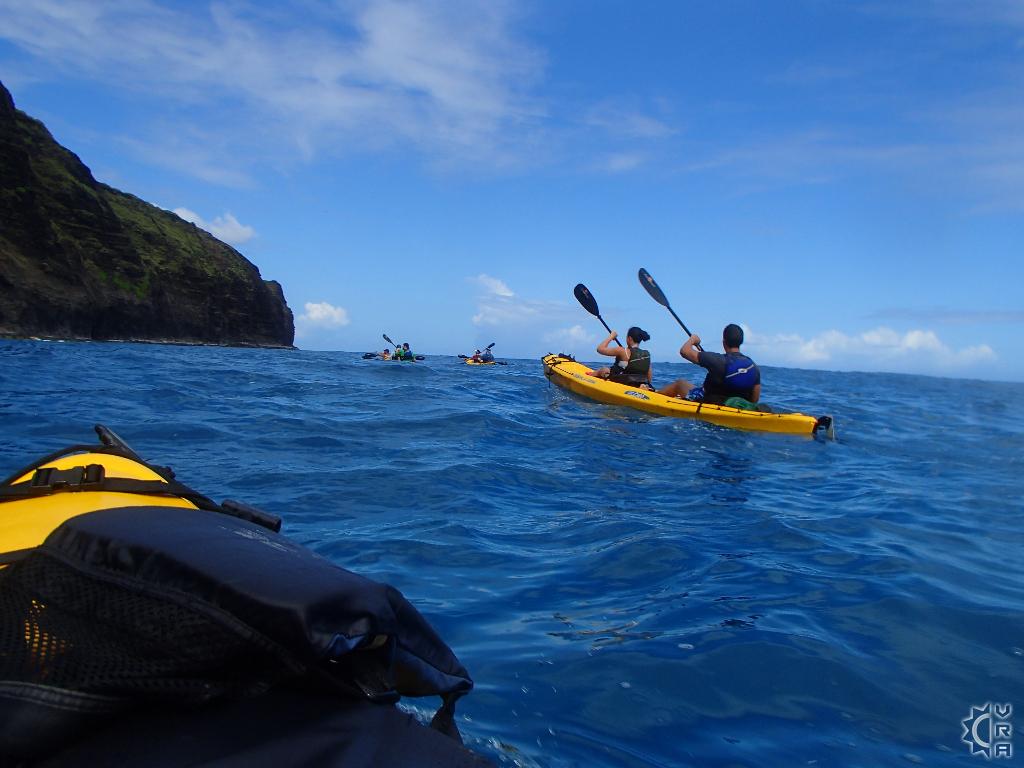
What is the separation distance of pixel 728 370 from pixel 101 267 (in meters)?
48.3

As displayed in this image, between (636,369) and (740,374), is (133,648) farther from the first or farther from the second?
(636,369)

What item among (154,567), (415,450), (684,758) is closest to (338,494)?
(415,450)

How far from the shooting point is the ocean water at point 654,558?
8.91 feet

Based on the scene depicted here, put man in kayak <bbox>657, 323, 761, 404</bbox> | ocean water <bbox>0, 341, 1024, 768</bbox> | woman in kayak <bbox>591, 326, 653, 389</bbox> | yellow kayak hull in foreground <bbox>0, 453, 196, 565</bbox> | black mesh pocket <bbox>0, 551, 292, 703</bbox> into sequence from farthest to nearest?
woman in kayak <bbox>591, 326, 653, 389</bbox> → man in kayak <bbox>657, 323, 761, 404</bbox> → ocean water <bbox>0, 341, 1024, 768</bbox> → yellow kayak hull in foreground <bbox>0, 453, 196, 565</bbox> → black mesh pocket <bbox>0, 551, 292, 703</bbox>

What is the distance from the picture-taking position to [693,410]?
11297 millimetres

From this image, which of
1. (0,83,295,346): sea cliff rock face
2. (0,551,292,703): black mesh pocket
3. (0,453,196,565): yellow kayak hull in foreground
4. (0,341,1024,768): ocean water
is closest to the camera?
(0,551,292,703): black mesh pocket

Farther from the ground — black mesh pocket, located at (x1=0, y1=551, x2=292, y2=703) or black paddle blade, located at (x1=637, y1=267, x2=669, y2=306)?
black paddle blade, located at (x1=637, y1=267, x2=669, y2=306)

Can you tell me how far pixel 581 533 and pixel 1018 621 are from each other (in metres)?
2.65

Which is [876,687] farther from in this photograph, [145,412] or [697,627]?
[145,412]

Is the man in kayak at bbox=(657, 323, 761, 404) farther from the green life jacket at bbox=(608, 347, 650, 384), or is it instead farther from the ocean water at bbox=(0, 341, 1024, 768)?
the green life jacket at bbox=(608, 347, 650, 384)

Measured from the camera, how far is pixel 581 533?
5.18 metres

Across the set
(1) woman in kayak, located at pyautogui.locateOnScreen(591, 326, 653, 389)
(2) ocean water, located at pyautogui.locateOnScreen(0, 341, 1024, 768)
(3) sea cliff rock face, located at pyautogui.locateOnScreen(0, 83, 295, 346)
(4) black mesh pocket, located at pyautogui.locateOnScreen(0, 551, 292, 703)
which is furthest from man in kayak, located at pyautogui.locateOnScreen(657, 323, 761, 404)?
(3) sea cliff rock face, located at pyautogui.locateOnScreen(0, 83, 295, 346)

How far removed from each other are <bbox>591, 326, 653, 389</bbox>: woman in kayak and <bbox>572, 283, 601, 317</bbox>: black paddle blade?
8.52 ft

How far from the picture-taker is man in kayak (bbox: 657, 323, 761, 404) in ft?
36.6
